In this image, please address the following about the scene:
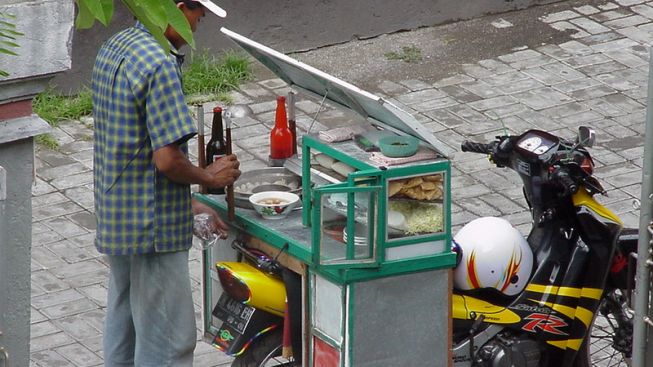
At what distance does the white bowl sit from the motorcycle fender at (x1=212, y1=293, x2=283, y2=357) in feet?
1.23

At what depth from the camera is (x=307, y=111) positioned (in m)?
9.07

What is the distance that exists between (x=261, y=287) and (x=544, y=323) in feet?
3.87

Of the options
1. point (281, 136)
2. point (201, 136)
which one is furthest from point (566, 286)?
point (201, 136)

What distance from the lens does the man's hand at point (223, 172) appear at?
536 cm

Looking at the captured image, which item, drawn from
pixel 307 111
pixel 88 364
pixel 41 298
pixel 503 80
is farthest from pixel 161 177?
pixel 503 80

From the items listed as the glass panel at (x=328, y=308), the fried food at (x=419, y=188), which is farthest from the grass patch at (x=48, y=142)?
the fried food at (x=419, y=188)

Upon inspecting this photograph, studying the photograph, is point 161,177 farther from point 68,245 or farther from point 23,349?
point 68,245

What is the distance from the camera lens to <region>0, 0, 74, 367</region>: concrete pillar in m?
4.62

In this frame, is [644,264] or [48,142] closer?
[644,264]

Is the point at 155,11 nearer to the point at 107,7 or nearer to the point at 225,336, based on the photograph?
the point at 107,7

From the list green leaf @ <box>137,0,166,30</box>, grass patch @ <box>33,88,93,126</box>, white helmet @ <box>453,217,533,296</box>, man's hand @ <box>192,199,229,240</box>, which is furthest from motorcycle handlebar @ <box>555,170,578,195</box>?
grass patch @ <box>33,88,93,126</box>

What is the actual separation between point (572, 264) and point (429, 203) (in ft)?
2.55

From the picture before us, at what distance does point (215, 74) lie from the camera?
31.2ft

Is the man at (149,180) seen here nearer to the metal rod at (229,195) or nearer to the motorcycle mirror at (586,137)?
the metal rod at (229,195)
